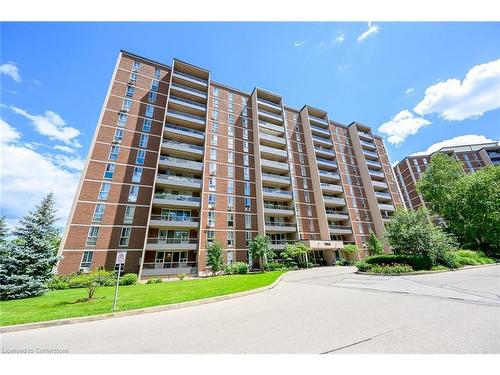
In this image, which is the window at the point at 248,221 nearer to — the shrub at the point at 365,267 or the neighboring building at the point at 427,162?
the shrub at the point at 365,267

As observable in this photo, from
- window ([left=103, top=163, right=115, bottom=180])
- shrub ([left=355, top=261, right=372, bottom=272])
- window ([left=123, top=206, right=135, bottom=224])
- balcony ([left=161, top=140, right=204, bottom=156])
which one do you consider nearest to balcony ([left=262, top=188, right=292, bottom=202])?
balcony ([left=161, top=140, right=204, bottom=156])

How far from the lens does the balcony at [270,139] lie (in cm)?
4048

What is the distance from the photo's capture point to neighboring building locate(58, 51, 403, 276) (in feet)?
→ 84.9

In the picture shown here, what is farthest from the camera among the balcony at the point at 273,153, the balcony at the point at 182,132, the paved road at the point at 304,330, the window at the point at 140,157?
the balcony at the point at 273,153

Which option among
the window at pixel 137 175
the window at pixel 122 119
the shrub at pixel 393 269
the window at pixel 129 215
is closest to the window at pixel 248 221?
the window at pixel 129 215

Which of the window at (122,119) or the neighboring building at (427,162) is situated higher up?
the neighboring building at (427,162)

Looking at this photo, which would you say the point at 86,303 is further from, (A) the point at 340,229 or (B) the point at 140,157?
(A) the point at 340,229

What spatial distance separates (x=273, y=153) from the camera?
130ft

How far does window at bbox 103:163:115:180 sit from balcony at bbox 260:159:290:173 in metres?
22.5

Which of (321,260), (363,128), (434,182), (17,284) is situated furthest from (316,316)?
(363,128)

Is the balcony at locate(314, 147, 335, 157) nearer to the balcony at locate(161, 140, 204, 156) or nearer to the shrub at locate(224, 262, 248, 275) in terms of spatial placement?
the balcony at locate(161, 140, 204, 156)

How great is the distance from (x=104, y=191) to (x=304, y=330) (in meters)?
28.7

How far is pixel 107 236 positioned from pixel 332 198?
37805 millimetres

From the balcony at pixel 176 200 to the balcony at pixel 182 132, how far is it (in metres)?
9.84
